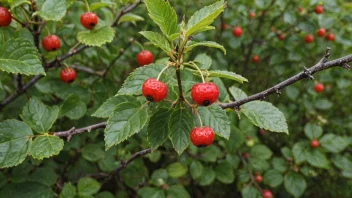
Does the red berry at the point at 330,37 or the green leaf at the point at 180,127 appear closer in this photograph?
the green leaf at the point at 180,127

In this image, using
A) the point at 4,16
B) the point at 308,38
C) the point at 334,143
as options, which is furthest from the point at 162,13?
the point at 308,38

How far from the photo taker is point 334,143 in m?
3.65

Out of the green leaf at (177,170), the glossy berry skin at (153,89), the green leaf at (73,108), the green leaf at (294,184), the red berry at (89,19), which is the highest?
the glossy berry skin at (153,89)

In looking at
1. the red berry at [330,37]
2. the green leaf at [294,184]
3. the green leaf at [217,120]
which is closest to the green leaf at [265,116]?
the green leaf at [217,120]

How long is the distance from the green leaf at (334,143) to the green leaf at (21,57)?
9.90ft

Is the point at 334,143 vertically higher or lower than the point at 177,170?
higher

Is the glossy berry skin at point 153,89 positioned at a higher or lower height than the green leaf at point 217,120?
higher

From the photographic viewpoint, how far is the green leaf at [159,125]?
193 centimetres

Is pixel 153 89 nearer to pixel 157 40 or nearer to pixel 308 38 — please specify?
pixel 157 40

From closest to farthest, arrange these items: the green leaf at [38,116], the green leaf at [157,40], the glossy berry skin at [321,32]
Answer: the green leaf at [157,40] < the green leaf at [38,116] < the glossy berry skin at [321,32]

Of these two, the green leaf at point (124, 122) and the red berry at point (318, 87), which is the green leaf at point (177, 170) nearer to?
the green leaf at point (124, 122)

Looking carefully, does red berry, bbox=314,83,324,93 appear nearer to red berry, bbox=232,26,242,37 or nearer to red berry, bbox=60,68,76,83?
red berry, bbox=232,26,242,37

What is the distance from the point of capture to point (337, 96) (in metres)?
5.37

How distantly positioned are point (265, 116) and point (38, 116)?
1.53m
